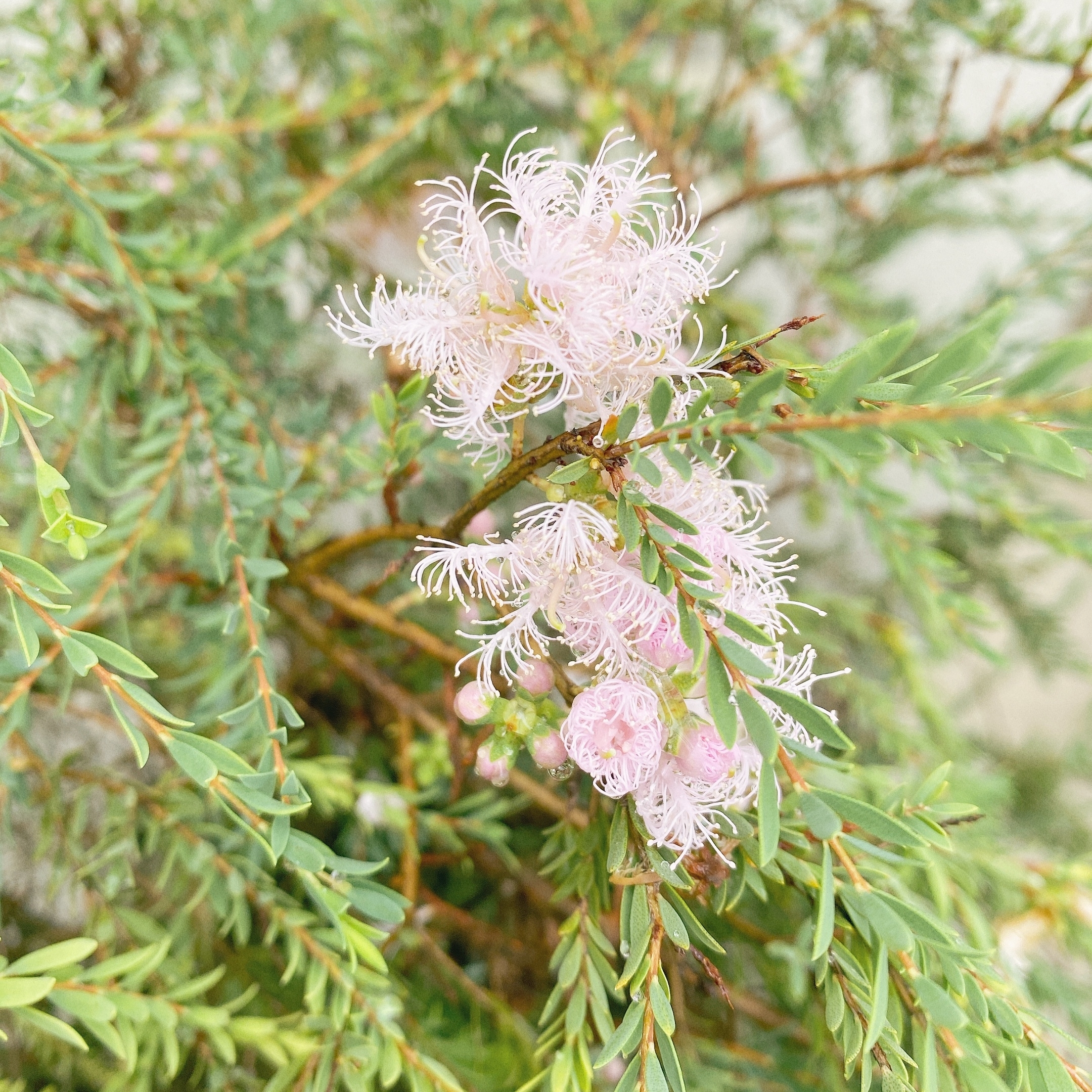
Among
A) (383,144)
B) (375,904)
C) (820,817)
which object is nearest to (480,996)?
(375,904)

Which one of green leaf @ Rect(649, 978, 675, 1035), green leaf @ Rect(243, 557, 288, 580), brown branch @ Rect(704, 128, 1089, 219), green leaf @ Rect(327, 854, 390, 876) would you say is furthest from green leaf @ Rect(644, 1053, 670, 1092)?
brown branch @ Rect(704, 128, 1089, 219)

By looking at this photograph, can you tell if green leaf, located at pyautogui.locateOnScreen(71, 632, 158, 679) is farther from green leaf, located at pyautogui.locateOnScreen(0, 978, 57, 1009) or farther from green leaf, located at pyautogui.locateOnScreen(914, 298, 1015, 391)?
green leaf, located at pyautogui.locateOnScreen(914, 298, 1015, 391)

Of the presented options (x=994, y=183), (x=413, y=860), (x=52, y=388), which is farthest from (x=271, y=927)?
(x=994, y=183)

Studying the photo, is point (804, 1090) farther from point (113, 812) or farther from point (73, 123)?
point (73, 123)

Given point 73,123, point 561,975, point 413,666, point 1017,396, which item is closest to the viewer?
point 1017,396

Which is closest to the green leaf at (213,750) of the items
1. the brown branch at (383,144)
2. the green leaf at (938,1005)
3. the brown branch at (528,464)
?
the brown branch at (528,464)

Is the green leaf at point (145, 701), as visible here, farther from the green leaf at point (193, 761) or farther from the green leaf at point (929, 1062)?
the green leaf at point (929, 1062)

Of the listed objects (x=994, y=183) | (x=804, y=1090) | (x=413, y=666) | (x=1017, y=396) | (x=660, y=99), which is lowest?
(x=804, y=1090)
